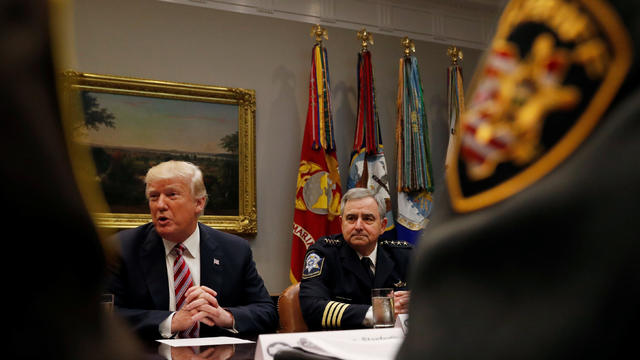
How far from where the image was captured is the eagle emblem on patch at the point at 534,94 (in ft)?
1.39

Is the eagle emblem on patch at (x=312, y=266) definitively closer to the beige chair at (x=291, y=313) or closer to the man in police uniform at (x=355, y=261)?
the man in police uniform at (x=355, y=261)

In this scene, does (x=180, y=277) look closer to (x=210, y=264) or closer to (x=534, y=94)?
(x=210, y=264)

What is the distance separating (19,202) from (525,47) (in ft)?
1.24

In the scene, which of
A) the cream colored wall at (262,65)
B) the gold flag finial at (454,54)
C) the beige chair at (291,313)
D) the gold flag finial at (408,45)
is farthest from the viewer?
the gold flag finial at (454,54)

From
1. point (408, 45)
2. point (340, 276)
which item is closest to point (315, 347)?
point (340, 276)

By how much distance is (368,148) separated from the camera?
5789 mm

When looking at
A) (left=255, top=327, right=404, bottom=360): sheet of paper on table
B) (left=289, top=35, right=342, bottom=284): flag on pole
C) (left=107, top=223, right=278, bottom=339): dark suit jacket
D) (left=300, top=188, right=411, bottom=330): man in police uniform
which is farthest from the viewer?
(left=289, top=35, right=342, bottom=284): flag on pole

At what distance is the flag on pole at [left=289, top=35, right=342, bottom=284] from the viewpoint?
5.64m

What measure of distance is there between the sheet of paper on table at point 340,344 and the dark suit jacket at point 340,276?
1395mm

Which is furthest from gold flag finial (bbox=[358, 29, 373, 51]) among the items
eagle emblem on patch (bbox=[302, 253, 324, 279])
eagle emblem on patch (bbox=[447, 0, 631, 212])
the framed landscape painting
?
eagle emblem on patch (bbox=[447, 0, 631, 212])

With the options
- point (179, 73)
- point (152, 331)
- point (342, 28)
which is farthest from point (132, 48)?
point (152, 331)

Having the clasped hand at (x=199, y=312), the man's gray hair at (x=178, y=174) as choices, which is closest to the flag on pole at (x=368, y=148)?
the man's gray hair at (x=178, y=174)

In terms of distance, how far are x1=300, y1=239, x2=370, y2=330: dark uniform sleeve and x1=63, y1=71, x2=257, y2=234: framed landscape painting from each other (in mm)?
2103

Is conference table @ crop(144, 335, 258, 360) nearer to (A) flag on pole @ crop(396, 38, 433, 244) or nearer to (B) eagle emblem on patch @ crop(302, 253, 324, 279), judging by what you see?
(B) eagle emblem on patch @ crop(302, 253, 324, 279)
